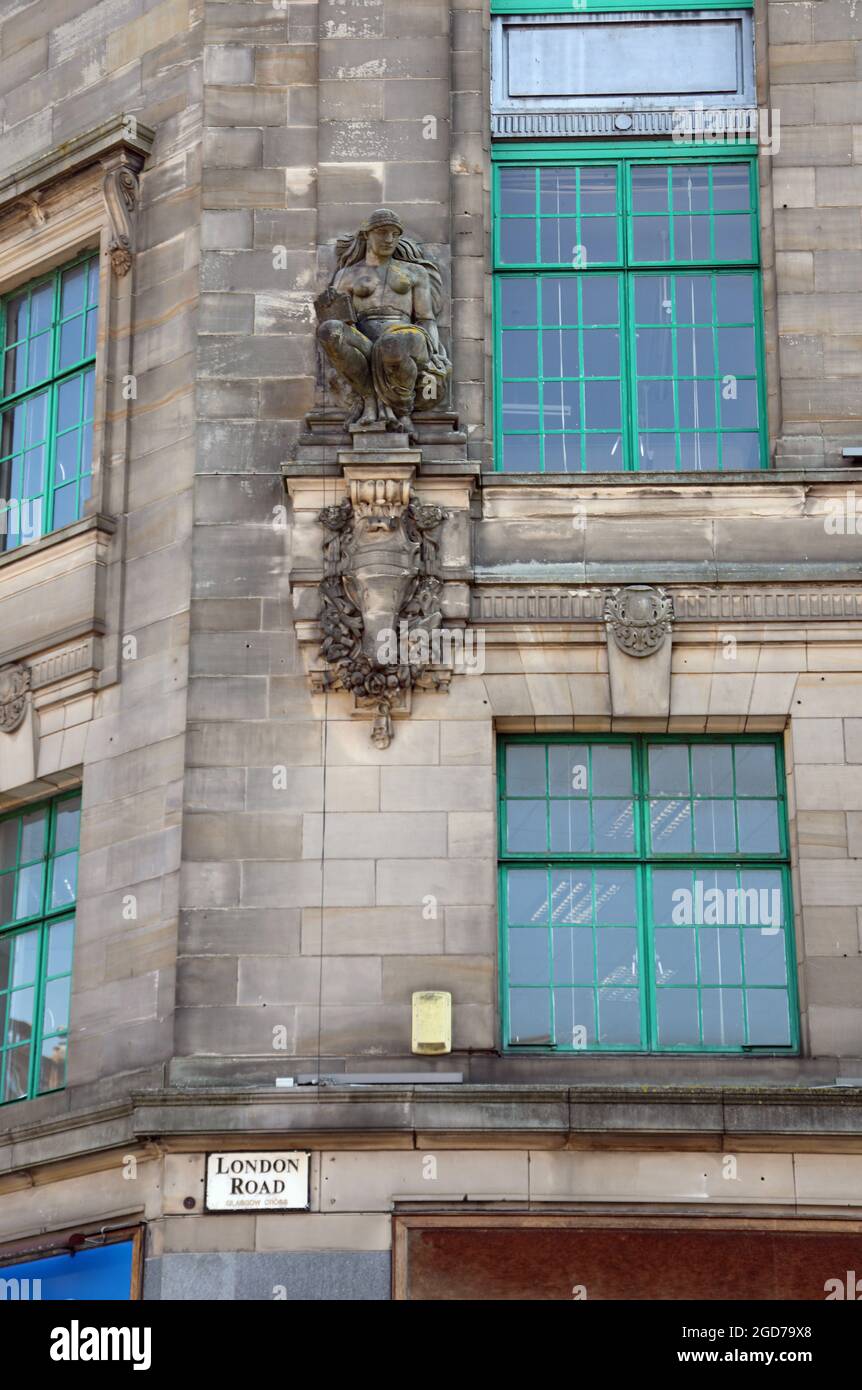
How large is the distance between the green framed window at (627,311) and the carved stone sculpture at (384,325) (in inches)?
36.3

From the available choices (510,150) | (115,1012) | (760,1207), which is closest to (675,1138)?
(760,1207)

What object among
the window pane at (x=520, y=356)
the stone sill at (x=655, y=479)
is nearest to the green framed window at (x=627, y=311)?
the window pane at (x=520, y=356)

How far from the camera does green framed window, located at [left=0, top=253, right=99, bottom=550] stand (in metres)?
25.2

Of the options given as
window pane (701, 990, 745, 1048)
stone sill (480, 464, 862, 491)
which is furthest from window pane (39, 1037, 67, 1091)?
stone sill (480, 464, 862, 491)

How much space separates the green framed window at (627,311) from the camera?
24125 mm

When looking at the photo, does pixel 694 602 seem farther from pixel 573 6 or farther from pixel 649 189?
pixel 573 6

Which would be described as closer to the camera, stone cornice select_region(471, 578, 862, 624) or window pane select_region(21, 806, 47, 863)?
stone cornice select_region(471, 578, 862, 624)

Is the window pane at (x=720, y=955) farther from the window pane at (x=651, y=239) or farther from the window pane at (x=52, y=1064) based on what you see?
the window pane at (x=651, y=239)

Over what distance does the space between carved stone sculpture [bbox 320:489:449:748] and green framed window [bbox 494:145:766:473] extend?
1.45 metres

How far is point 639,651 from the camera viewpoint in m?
22.8

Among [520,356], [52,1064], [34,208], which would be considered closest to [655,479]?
[520,356]

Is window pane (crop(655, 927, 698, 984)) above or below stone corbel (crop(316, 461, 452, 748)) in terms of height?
below

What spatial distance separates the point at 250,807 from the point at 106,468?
3.79m

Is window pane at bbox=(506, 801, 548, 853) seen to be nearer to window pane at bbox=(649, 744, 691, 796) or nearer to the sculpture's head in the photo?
window pane at bbox=(649, 744, 691, 796)
